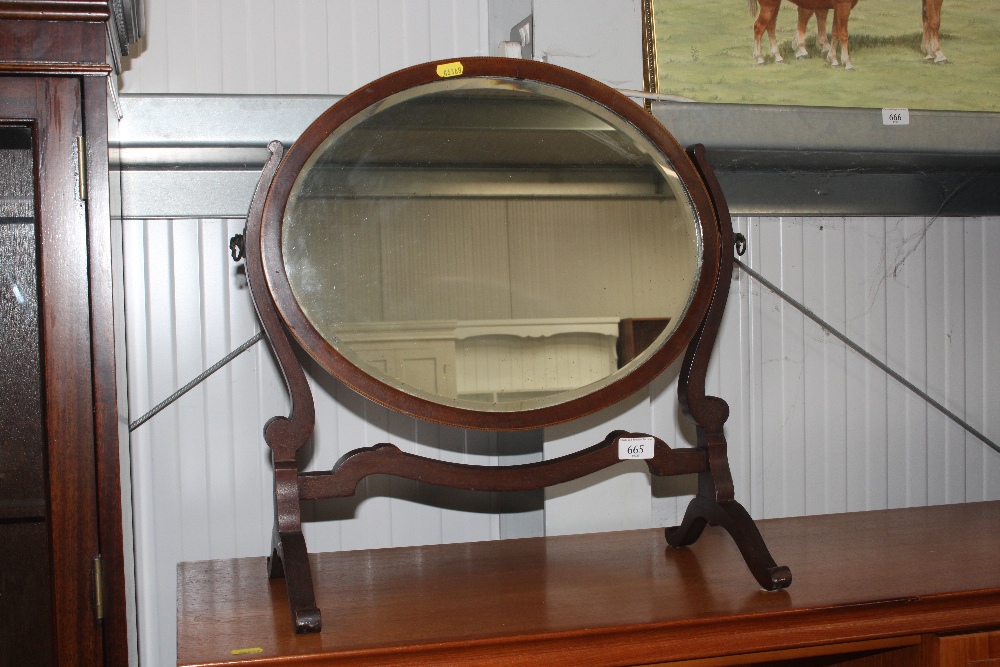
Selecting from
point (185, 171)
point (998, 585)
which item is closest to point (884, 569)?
point (998, 585)

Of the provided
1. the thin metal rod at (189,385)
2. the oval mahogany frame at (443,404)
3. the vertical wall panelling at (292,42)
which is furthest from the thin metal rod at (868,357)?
the thin metal rod at (189,385)

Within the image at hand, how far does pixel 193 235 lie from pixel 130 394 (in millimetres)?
280

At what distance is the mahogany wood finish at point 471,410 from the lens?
123 centimetres

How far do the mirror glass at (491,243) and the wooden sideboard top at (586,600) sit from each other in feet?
0.85

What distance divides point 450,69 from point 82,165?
0.49 meters

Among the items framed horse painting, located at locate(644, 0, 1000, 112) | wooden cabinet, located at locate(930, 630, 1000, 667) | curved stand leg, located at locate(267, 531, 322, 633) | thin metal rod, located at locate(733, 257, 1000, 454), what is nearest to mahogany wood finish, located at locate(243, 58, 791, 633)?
curved stand leg, located at locate(267, 531, 322, 633)

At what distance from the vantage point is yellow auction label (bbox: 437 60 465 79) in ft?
4.27

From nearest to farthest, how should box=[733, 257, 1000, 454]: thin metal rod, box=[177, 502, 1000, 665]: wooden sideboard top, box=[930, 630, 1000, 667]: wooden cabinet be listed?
box=[177, 502, 1000, 665]: wooden sideboard top, box=[930, 630, 1000, 667]: wooden cabinet, box=[733, 257, 1000, 454]: thin metal rod

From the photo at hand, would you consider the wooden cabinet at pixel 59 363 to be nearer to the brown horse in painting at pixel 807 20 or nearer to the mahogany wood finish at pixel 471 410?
the mahogany wood finish at pixel 471 410

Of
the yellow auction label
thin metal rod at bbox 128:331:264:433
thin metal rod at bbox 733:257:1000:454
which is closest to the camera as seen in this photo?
the yellow auction label

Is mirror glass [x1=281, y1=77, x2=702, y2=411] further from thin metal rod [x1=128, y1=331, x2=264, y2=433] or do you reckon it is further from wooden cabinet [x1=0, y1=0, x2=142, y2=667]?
thin metal rod [x1=128, y1=331, x2=264, y2=433]

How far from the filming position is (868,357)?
6.18 ft

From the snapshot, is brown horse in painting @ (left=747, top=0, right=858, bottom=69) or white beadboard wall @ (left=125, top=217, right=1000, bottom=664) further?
brown horse in painting @ (left=747, top=0, right=858, bottom=69)

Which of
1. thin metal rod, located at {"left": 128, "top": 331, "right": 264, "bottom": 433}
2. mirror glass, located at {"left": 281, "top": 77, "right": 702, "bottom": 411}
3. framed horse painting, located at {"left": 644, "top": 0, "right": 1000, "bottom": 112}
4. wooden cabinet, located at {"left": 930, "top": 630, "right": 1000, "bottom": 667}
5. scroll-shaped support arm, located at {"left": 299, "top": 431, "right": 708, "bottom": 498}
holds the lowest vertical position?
wooden cabinet, located at {"left": 930, "top": 630, "right": 1000, "bottom": 667}
